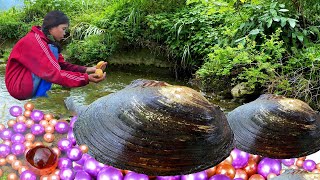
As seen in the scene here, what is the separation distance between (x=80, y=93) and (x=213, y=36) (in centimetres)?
227

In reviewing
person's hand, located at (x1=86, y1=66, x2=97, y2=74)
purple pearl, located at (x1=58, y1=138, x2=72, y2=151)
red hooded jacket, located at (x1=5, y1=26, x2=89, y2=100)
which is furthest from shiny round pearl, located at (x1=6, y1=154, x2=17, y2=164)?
person's hand, located at (x1=86, y1=66, x2=97, y2=74)

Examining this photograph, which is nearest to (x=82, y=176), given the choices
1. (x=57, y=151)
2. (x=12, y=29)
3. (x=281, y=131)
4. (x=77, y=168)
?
(x=77, y=168)

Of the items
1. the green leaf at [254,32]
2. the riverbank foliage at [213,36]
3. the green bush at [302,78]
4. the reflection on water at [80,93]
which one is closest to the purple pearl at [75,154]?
the reflection on water at [80,93]

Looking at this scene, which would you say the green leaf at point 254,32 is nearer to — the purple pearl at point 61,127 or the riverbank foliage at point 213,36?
the riverbank foliage at point 213,36

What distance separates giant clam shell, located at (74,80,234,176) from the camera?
1.41m

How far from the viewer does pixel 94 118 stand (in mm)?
1545

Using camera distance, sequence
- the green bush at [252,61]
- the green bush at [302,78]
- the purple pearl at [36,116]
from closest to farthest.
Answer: the purple pearl at [36,116] < the green bush at [302,78] < the green bush at [252,61]

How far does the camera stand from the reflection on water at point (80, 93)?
473 centimetres

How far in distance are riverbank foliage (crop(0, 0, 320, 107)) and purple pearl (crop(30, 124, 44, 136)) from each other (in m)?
2.60

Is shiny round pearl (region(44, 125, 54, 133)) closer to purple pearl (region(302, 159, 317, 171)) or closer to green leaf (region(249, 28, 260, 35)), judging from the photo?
purple pearl (region(302, 159, 317, 171))

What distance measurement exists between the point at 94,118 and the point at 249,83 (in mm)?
3458

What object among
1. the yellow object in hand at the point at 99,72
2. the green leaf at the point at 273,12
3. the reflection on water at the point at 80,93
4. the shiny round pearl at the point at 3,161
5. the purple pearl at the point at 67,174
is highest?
the yellow object in hand at the point at 99,72

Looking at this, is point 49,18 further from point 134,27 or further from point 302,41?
point 134,27

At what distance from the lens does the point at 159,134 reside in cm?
142
